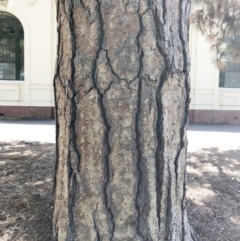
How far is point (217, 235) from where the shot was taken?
2436 mm

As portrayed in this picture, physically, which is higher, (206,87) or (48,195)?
(206,87)

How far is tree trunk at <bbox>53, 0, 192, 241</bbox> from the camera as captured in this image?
1794 millimetres

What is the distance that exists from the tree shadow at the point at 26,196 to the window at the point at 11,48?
26.3ft

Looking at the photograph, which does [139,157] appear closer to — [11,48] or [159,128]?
[159,128]

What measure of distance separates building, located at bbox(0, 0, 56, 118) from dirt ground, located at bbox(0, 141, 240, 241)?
7202mm

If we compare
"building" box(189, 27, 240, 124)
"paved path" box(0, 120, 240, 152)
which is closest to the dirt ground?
"paved path" box(0, 120, 240, 152)

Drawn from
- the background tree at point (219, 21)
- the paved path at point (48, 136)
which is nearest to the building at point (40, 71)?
the paved path at point (48, 136)

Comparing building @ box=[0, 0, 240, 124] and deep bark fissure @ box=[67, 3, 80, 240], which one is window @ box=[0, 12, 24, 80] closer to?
building @ box=[0, 0, 240, 124]

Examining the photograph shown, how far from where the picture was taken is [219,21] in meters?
5.81

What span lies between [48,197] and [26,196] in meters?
0.19

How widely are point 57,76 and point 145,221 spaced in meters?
0.93

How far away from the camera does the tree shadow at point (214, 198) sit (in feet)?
8.23

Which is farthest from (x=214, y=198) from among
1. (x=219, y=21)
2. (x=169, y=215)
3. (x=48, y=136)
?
(x=48, y=136)

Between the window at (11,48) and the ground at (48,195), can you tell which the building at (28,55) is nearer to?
the window at (11,48)
